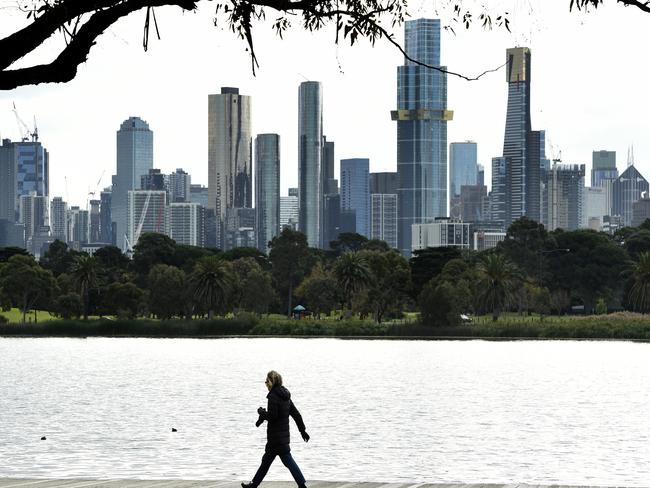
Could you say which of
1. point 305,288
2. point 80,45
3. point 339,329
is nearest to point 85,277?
point 305,288

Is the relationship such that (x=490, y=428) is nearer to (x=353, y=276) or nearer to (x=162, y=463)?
(x=162, y=463)

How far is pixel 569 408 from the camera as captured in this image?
67.2 meters

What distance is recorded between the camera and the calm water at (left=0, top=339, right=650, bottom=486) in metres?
39.6

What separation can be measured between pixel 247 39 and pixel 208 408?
50015mm

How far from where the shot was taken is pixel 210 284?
524ft

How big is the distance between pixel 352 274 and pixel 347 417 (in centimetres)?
10277

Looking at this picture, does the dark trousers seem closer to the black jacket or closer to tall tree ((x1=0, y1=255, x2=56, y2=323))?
the black jacket

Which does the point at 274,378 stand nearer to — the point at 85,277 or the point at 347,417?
the point at 347,417

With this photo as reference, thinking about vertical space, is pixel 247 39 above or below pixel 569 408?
above

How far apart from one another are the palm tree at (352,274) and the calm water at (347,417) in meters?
41.5

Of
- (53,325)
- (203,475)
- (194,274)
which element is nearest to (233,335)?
(194,274)

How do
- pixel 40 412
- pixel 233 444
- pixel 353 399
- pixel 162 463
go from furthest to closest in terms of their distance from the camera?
pixel 353 399
pixel 40 412
pixel 233 444
pixel 162 463

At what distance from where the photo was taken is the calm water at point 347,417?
130 feet

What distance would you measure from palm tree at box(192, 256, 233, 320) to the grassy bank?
308 centimetres
